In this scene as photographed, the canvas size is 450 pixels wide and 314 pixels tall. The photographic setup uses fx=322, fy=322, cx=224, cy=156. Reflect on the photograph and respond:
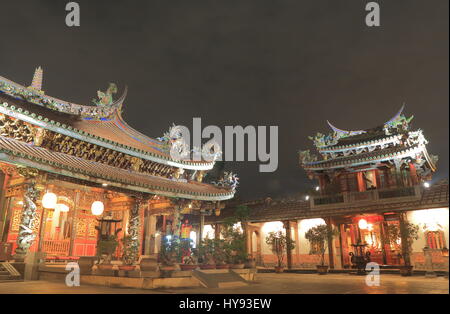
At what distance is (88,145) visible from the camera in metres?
15.1

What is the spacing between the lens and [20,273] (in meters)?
11.2

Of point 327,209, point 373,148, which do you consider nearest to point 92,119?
point 327,209

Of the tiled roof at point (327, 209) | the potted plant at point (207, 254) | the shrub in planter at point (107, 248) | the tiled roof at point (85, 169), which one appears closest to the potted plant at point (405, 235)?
the tiled roof at point (327, 209)

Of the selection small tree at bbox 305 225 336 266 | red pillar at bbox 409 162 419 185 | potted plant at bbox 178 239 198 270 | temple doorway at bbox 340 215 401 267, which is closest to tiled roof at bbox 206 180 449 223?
temple doorway at bbox 340 215 401 267

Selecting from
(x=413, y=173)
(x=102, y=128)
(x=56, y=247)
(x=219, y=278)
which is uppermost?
(x=102, y=128)

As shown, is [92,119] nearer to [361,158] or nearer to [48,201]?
[48,201]

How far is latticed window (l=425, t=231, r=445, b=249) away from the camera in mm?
19688

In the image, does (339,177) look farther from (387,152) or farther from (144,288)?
(144,288)

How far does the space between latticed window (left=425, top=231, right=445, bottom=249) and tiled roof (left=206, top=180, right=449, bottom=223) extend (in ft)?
7.68

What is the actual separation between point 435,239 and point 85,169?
2041 centimetres

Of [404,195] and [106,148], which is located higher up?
[106,148]

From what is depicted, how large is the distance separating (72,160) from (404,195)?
19085 mm

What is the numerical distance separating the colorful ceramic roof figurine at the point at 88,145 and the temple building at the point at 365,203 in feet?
23.0
